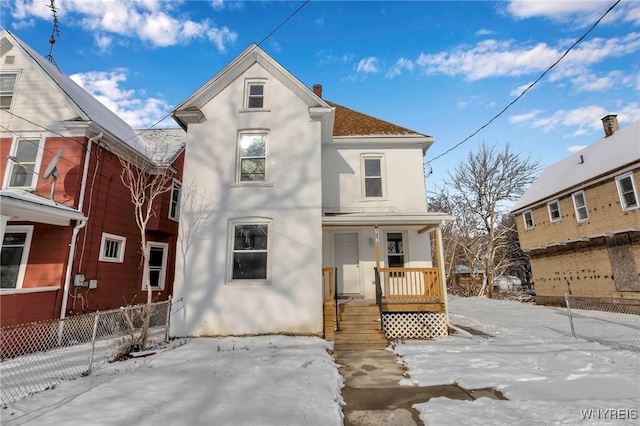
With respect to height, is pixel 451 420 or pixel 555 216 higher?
pixel 555 216

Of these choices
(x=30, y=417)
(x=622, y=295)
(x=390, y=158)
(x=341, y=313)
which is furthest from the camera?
(x=622, y=295)

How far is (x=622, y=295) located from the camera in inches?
531

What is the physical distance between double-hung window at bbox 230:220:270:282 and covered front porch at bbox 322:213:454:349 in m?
1.81

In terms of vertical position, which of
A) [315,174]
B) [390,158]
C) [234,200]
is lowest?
[234,200]

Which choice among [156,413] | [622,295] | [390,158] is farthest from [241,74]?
[622,295]

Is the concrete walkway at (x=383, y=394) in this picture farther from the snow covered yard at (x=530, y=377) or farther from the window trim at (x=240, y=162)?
the window trim at (x=240, y=162)

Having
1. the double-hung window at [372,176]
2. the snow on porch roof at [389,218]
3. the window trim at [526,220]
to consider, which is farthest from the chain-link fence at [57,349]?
the window trim at [526,220]

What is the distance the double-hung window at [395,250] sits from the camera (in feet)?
34.3

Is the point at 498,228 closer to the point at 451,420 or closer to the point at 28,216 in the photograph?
the point at 451,420

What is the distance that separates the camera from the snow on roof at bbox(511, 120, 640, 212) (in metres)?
13.8

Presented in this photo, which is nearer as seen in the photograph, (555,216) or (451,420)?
(451,420)

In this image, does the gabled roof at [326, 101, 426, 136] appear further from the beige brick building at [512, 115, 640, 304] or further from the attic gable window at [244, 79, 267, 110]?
the beige brick building at [512, 115, 640, 304]

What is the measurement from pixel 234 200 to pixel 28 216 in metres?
4.93

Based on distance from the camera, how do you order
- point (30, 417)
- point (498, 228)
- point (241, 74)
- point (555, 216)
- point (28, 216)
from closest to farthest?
1. point (30, 417)
2. point (28, 216)
3. point (241, 74)
4. point (555, 216)
5. point (498, 228)
